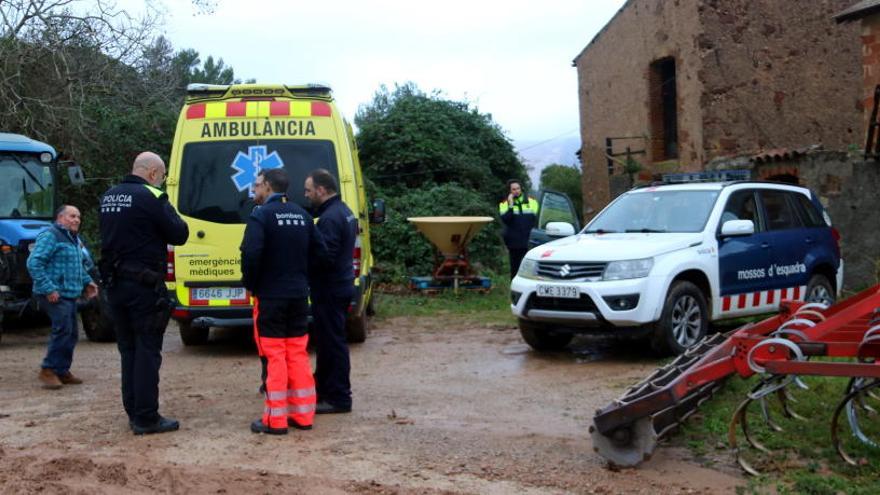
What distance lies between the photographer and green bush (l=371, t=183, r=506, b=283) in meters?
16.0

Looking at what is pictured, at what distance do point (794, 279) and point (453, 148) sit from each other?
1178 cm

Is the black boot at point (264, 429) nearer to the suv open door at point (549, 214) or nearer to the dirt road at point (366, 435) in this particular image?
the dirt road at point (366, 435)

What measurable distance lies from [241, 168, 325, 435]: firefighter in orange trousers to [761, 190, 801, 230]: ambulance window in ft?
17.9

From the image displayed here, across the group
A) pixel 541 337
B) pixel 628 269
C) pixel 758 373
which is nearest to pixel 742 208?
pixel 628 269

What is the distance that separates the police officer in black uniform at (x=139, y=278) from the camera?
19.5 ft

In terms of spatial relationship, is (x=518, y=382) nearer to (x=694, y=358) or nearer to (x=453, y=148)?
(x=694, y=358)

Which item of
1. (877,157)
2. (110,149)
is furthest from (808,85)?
(110,149)

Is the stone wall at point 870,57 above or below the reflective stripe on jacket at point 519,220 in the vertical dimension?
above

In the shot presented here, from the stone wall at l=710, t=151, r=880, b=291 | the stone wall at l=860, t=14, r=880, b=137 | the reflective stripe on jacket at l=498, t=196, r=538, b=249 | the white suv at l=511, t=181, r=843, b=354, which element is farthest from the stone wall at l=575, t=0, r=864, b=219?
the white suv at l=511, t=181, r=843, b=354

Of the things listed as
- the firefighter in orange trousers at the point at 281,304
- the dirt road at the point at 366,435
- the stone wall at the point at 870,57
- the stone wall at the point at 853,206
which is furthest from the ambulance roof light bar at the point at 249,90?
the stone wall at the point at 870,57

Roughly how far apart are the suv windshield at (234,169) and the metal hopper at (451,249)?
196 inches

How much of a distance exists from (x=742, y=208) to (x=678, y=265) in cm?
146

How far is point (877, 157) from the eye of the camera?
40.9ft

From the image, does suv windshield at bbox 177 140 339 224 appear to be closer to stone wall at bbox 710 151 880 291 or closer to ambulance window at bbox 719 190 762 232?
ambulance window at bbox 719 190 762 232
